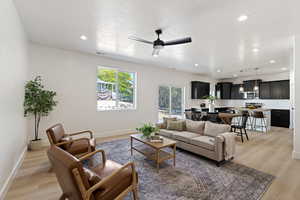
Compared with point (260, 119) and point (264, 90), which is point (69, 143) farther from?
point (264, 90)

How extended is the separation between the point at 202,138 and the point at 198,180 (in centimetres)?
112

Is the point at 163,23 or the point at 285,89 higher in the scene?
the point at 163,23

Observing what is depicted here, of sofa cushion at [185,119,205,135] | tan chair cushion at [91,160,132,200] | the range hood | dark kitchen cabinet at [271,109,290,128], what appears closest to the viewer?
tan chair cushion at [91,160,132,200]

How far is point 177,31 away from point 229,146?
2702 millimetres

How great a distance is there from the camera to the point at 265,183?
7.29 ft

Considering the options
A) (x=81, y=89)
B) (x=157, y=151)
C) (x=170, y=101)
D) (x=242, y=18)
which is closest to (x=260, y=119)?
(x=170, y=101)

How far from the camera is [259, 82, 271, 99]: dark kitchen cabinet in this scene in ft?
23.9

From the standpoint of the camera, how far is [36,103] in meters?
3.39

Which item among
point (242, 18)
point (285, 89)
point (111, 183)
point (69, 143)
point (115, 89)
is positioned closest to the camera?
point (111, 183)

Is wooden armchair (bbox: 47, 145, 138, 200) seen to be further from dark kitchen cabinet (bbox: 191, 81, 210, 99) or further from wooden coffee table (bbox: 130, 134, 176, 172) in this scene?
dark kitchen cabinet (bbox: 191, 81, 210, 99)

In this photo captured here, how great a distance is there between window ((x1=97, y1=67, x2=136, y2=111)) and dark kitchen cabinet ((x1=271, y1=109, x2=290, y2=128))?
7.15 metres

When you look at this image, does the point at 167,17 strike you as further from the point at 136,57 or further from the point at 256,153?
the point at 256,153

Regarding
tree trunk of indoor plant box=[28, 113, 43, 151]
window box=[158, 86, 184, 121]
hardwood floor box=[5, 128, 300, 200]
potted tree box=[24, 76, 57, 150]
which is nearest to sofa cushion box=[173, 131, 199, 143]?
hardwood floor box=[5, 128, 300, 200]

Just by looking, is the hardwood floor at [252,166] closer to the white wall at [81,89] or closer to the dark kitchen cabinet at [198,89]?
the white wall at [81,89]
